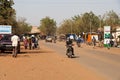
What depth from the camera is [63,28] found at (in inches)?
5758

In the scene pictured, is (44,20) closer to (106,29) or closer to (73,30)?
(73,30)

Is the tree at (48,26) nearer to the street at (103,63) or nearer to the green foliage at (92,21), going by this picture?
the green foliage at (92,21)

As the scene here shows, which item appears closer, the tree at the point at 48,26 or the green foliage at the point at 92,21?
the green foliage at the point at 92,21

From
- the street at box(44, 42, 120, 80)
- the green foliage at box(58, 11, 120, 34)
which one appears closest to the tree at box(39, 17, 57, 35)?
the green foliage at box(58, 11, 120, 34)

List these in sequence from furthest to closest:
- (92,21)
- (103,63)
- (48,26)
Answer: (48,26) < (92,21) < (103,63)

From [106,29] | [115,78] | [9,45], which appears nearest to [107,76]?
[115,78]

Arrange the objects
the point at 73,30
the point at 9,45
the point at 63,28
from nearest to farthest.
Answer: the point at 9,45, the point at 73,30, the point at 63,28

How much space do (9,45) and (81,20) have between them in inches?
3444

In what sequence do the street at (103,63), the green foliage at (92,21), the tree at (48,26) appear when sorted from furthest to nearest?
the tree at (48,26)
the green foliage at (92,21)
the street at (103,63)

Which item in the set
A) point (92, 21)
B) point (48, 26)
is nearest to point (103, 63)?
point (92, 21)

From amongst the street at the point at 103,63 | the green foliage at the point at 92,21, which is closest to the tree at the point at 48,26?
the green foliage at the point at 92,21

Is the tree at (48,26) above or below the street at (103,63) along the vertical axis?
above

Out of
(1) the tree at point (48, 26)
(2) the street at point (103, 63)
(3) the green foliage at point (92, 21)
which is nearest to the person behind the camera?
(2) the street at point (103, 63)

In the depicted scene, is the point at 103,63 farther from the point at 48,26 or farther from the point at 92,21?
the point at 48,26
